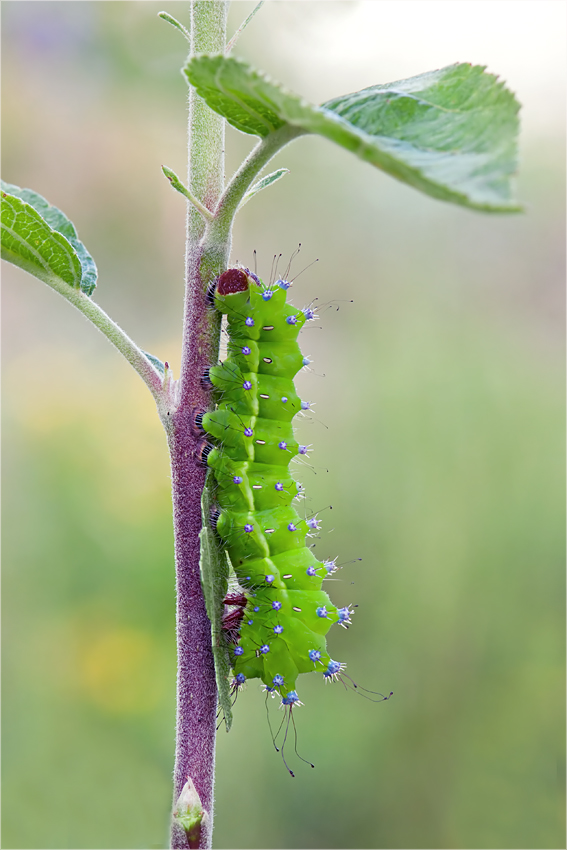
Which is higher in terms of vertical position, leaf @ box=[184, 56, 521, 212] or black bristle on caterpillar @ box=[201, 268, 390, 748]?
leaf @ box=[184, 56, 521, 212]

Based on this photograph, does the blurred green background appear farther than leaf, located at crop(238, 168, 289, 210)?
Yes

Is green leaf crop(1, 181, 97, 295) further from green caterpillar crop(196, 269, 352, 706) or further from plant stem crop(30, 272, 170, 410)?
green caterpillar crop(196, 269, 352, 706)

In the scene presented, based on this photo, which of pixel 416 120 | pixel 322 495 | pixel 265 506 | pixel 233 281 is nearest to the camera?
pixel 416 120

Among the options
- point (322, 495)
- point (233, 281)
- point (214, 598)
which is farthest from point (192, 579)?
point (322, 495)

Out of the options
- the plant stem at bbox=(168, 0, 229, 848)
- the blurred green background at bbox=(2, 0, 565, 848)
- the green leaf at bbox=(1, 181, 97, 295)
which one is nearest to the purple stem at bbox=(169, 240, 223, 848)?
the plant stem at bbox=(168, 0, 229, 848)

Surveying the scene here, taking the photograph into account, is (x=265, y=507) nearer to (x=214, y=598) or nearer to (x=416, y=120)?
(x=214, y=598)

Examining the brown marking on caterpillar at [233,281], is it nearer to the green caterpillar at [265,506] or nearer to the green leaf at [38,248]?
the green caterpillar at [265,506]

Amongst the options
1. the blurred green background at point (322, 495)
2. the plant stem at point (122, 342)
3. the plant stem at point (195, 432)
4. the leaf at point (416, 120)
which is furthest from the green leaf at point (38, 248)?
the blurred green background at point (322, 495)
